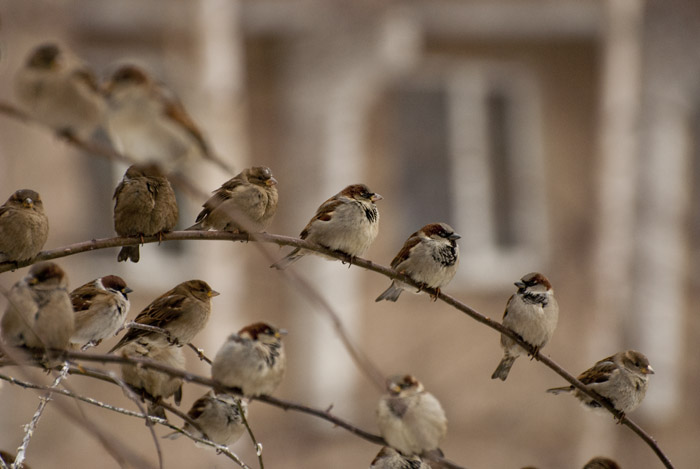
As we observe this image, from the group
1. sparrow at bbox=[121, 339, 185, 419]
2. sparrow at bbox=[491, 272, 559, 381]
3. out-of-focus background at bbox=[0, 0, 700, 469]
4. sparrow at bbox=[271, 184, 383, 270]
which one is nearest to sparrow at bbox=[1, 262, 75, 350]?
sparrow at bbox=[121, 339, 185, 419]

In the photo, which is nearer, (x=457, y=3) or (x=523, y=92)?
(x=457, y=3)

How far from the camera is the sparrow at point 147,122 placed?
91.6 inches

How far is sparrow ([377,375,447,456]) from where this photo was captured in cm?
247

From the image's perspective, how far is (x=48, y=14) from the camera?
7.54m

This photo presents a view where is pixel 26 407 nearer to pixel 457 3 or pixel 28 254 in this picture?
pixel 457 3

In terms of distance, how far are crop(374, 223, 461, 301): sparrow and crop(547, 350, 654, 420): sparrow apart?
538 mm

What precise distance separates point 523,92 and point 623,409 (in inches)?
255

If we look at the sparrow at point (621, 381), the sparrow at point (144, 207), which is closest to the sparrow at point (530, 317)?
the sparrow at point (621, 381)

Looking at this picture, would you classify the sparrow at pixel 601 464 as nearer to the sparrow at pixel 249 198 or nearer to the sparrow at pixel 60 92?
the sparrow at pixel 249 198

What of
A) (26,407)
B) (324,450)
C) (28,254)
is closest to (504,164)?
(324,450)

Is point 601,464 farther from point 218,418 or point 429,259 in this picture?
point 218,418

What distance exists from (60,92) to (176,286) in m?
1.08

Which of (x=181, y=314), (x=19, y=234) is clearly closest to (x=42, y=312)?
(x=19, y=234)

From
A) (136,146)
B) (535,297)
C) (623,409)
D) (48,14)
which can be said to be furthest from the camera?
(48,14)
